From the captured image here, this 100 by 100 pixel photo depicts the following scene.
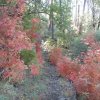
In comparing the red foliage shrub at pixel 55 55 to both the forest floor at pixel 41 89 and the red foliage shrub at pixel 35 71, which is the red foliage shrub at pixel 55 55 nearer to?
the forest floor at pixel 41 89

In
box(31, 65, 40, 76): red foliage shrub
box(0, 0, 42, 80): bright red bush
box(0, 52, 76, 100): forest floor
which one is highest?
box(0, 0, 42, 80): bright red bush

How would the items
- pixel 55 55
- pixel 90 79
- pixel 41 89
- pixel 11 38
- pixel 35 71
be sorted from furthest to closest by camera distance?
pixel 55 55 → pixel 35 71 → pixel 41 89 → pixel 90 79 → pixel 11 38


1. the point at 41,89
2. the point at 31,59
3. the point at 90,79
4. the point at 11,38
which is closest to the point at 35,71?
the point at 31,59

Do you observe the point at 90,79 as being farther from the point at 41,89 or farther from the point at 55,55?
the point at 55,55

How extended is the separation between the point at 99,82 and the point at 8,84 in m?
3.97

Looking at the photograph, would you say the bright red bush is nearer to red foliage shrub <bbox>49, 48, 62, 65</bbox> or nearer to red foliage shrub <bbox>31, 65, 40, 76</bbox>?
red foliage shrub <bbox>31, 65, 40, 76</bbox>

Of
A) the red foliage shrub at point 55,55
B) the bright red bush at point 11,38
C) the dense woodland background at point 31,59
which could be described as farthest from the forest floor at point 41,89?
the red foliage shrub at point 55,55

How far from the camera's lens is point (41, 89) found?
14898 mm

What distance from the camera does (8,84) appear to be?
1280cm

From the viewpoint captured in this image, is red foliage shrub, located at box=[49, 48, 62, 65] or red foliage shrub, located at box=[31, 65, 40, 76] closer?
red foliage shrub, located at box=[31, 65, 40, 76]

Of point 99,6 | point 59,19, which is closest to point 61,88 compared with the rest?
point 59,19

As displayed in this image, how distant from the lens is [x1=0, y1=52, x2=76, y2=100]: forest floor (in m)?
12.3

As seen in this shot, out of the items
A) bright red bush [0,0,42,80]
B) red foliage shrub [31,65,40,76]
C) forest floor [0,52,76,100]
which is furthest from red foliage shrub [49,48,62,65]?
bright red bush [0,0,42,80]

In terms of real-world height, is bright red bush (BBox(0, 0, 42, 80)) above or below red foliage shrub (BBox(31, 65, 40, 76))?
above
